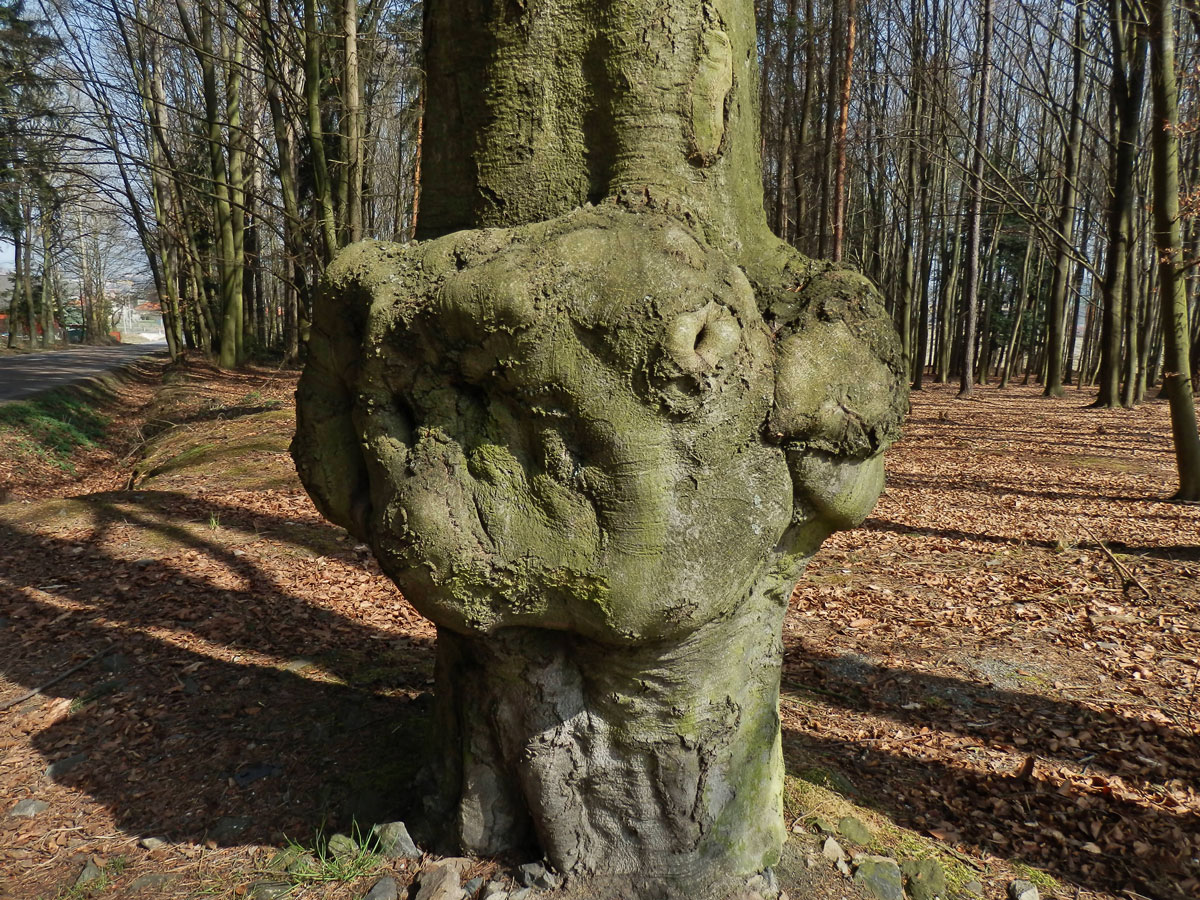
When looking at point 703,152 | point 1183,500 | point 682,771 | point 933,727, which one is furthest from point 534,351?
point 1183,500

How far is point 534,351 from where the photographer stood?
6.64ft

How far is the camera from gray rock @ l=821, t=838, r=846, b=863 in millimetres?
2889

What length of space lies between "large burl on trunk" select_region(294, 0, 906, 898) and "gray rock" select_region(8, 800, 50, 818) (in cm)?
192

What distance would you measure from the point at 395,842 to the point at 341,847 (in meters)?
0.21

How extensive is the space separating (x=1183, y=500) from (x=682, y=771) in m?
8.34

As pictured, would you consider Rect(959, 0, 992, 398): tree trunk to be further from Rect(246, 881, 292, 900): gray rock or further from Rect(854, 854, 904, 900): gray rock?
Rect(246, 881, 292, 900): gray rock

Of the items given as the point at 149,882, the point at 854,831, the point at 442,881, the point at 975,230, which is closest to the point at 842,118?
the point at 975,230

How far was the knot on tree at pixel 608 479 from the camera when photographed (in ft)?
6.67

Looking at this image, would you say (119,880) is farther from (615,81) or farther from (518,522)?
(615,81)

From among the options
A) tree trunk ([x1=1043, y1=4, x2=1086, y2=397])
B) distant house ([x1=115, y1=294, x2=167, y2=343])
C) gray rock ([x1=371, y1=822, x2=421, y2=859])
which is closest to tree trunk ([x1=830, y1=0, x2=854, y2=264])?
tree trunk ([x1=1043, y1=4, x2=1086, y2=397])

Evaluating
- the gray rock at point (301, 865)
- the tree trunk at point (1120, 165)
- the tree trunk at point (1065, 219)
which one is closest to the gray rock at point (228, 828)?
the gray rock at point (301, 865)

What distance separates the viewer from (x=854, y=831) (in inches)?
121

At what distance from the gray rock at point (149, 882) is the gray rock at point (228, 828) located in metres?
0.22

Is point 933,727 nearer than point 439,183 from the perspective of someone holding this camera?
No
